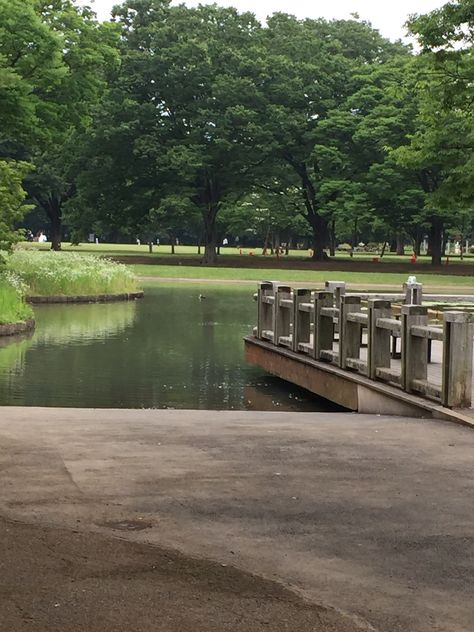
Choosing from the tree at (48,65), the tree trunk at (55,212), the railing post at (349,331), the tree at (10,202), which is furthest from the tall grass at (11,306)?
the tree trunk at (55,212)

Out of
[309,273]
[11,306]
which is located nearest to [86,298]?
[11,306]

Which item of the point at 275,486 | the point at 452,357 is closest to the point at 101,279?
the point at 452,357

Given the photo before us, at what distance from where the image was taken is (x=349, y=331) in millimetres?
14016

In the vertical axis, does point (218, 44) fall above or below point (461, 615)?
above

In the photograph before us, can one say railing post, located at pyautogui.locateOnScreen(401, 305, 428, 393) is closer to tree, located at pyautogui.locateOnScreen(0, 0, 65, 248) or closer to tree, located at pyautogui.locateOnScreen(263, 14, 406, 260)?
tree, located at pyautogui.locateOnScreen(0, 0, 65, 248)

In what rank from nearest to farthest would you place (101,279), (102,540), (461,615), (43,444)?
(461,615)
(102,540)
(43,444)
(101,279)

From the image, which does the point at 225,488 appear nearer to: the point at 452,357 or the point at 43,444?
the point at 43,444

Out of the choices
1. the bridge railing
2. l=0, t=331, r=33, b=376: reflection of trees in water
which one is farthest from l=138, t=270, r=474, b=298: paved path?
the bridge railing

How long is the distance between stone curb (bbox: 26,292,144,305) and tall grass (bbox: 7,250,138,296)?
0.41 meters

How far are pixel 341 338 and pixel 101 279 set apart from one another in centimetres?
2280

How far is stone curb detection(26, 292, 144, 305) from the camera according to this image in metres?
33.0

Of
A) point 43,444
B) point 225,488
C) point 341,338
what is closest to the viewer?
point 225,488

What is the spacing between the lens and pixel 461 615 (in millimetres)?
4531

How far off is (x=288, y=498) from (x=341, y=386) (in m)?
7.20
